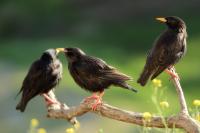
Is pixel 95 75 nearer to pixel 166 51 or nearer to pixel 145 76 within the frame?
pixel 145 76

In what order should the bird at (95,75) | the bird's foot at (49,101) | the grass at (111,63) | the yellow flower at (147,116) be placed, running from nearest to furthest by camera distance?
the yellow flower at (147,116)
the bird at (95,75)
the bird's foot at (49,101)
the grass at (111,63)

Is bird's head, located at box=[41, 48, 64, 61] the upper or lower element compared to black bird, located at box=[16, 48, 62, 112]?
upper

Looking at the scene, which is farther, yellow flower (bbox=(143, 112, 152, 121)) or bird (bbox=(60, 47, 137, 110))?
bird (bbox=(60, 47, 137, 110))

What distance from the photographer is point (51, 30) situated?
17922 millimetres

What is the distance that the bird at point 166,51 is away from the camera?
22.4 feet

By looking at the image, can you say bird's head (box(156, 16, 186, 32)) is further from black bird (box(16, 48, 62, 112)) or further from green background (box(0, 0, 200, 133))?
green background (box(0, 0, 200, 133))

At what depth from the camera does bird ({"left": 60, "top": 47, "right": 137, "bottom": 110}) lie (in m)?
6.79

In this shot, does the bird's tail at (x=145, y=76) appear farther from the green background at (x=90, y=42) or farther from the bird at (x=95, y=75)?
the green background at (x=90, y=42)

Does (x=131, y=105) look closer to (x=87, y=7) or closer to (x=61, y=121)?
(x=61, y=121)

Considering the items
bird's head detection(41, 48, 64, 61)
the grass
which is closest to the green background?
the grass

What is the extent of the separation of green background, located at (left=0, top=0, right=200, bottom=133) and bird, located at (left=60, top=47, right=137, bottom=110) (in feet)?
16.4

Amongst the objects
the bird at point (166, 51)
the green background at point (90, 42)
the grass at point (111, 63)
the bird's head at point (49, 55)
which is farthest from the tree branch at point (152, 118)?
the green background at point (90, 42)

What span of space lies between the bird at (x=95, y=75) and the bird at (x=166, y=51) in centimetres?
16

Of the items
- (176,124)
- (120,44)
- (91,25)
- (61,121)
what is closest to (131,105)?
(61,121)
